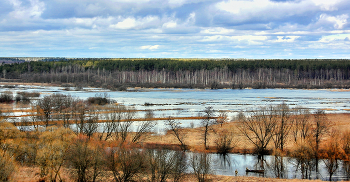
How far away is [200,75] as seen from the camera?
142 m

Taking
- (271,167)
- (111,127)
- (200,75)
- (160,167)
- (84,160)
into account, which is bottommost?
(271,167)

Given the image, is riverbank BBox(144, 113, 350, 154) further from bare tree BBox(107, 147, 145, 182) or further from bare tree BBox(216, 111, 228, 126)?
bare tree BBox(107, 147, 145, 182)

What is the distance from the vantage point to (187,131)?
1652 inches

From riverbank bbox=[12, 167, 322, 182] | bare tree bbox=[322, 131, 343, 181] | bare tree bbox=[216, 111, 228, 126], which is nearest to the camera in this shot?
riverbank bbox=[12, 167, 322, 182]

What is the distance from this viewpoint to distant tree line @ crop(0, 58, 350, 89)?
410ft

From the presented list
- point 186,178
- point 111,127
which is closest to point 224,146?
point 186,178

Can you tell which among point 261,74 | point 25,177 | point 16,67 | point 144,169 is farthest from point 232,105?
point 16,67

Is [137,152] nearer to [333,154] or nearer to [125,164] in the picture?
[125,164]

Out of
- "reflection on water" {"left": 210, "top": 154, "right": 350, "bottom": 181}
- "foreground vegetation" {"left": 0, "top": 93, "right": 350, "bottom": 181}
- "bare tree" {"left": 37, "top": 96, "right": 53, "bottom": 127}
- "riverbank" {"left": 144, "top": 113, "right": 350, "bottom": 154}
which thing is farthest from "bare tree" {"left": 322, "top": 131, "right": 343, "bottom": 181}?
"bare tree" {"left": 37, "top": 96, "right": 53, "bottom": 127}

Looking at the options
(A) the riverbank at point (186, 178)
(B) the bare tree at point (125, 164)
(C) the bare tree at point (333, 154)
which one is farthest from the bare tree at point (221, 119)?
(B) the bare tree at point (125, 164)

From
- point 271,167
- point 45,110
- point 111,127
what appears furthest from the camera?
point 45,110

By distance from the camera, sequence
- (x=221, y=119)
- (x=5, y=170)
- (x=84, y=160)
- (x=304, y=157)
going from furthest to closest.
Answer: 1. (x=221, y=119)
2. (x=304, y=157)
3. (x=84, y=160)
4. (x=5, y=170)

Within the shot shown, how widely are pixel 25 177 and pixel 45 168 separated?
5.87 feet

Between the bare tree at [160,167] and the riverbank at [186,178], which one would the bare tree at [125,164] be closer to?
the bare tree at [160,167]
